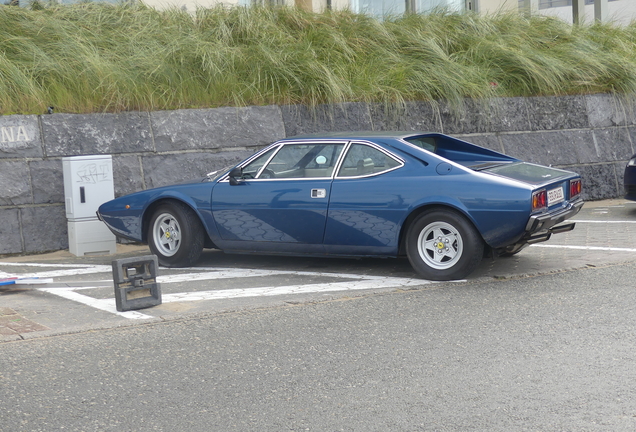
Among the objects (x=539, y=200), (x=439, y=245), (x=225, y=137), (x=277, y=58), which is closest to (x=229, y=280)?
(x=439, y=245)

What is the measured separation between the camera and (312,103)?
39.2 feet

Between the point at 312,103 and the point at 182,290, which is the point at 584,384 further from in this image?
the point at 312,103

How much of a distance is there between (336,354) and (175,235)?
155 inches

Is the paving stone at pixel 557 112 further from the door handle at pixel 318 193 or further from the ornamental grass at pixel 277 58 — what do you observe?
the door handle at pixel 318 193

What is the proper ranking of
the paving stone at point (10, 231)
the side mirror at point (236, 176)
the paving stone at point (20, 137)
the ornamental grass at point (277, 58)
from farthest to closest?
the ornamental grass at point (277, 58) < the paving stone at point (20, 137) < the paving stone at point (10, 231) < the side mirror at point (236, 176)

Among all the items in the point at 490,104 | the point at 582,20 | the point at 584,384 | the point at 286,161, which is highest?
the point at 582,20

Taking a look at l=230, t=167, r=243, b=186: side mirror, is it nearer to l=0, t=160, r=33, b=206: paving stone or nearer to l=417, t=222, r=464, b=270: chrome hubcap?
l=417, t=222, r=464, b=270: chrome hubcap

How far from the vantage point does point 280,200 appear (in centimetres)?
793

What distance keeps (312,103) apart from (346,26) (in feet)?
10.2

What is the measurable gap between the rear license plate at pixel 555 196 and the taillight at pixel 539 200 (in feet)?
0.29

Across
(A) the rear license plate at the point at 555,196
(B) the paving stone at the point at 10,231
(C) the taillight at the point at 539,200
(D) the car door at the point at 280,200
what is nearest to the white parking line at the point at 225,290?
(D) the car door at the point at 280,200

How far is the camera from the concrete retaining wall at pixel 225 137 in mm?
10164

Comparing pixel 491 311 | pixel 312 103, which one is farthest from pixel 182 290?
pixel 312 103

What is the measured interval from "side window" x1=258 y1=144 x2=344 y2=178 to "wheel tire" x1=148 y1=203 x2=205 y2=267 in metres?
0.95
